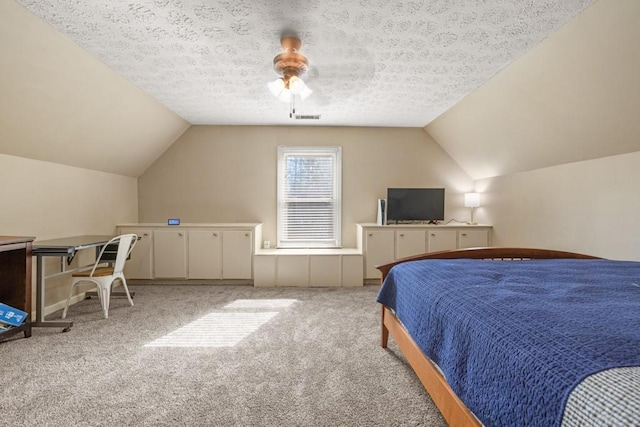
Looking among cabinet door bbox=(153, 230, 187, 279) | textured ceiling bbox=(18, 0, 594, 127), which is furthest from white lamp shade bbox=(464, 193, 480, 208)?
cabinet door bbox=(153, 230, 187, 279)

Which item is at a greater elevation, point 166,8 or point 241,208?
point 166,8

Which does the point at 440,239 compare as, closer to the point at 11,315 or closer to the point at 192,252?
the point at 192,252

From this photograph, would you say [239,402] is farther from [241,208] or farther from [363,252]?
[241,208]

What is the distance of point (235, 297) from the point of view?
368cm

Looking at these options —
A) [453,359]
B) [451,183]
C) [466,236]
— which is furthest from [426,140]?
[453,359]

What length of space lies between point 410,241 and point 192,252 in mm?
3011

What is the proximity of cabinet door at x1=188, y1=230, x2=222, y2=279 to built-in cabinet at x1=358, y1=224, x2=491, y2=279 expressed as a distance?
202 centimetres

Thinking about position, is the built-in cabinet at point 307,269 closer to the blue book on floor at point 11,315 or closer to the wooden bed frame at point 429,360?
the wooden bed frame at point 429,360

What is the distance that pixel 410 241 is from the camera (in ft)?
14.0

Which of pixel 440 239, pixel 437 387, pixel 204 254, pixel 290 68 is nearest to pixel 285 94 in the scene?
pixel 290 68

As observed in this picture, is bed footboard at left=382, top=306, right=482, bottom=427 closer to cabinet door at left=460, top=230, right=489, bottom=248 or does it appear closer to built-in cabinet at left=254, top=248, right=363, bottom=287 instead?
built-in cabinet at left=254, top=248, right=363, bottom=287

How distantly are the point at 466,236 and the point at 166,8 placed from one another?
4187 millimetres

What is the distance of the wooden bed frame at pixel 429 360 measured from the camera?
116 cm

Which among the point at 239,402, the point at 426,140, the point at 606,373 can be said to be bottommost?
the point at 239,402
